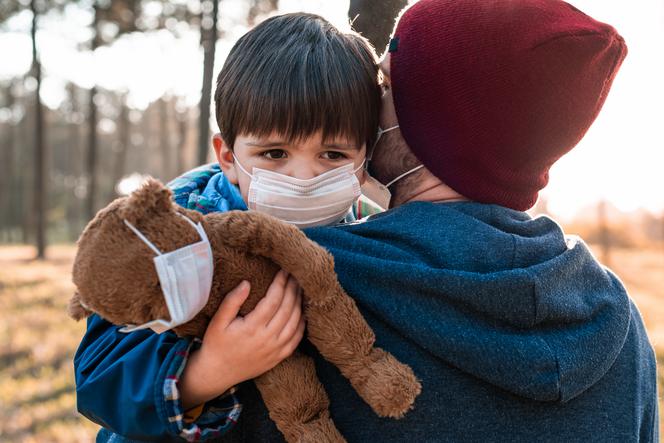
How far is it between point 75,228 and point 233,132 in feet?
137

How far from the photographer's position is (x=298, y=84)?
1747 mm

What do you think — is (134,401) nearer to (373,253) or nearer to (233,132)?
(373,253)

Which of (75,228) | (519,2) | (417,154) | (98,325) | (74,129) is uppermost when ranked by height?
(519,2)

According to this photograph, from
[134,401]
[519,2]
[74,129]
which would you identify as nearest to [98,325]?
[134,401]

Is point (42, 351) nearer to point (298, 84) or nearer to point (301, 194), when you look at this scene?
point (301, 194)

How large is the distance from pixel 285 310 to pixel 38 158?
18.0 meters

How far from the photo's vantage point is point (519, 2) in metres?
1.62

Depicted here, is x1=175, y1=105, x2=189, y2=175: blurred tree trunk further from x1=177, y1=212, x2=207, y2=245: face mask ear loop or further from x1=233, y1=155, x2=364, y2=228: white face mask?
x1=177, y1=212, x2=207, y2=245: face mask ear loop

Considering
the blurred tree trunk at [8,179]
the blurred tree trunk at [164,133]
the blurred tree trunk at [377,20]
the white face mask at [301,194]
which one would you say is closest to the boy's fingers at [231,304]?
the white face mask at [301,194]

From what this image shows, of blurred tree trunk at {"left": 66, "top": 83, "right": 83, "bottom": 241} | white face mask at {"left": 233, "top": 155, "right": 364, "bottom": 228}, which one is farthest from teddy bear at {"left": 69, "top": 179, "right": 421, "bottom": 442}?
blurred tree trunk at {"left": 66, "top": 83, "right": 83, "bottom": 241}

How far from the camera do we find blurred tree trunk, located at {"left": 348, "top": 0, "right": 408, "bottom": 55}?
103 inches

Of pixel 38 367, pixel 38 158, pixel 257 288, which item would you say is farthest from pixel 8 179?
pixel 257 288

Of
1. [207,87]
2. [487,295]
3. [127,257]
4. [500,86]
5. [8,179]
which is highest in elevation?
[500,86]

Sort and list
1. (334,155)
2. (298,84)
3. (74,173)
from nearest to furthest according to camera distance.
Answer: (298,84)
(334,155)
(74,173)
